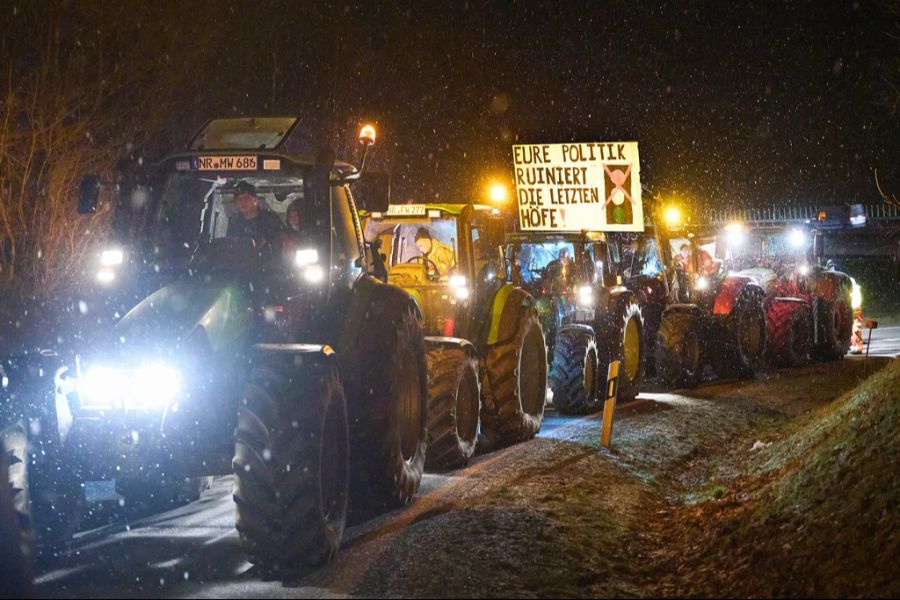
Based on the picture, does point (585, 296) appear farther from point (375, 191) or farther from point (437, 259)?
point (375, 191)

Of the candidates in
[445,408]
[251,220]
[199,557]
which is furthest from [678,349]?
[199,557]

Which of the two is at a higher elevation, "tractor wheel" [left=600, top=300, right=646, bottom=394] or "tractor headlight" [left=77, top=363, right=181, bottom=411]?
"tractor headlight" [left=77, top=363, right=181, bottom=411]

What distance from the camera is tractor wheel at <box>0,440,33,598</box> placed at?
730 cm

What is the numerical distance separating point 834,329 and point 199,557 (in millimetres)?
19071

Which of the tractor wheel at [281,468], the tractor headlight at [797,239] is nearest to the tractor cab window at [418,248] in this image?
the tractor wheel at [281,468]

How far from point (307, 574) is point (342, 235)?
2.93m

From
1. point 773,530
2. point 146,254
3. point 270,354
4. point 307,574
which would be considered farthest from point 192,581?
point 773,530

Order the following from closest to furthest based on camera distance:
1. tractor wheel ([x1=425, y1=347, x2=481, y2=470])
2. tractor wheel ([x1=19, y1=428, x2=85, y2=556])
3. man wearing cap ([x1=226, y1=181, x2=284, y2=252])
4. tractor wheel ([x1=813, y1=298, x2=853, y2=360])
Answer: tractor wheel ([x1=19, y1=428, x2=85, y2=556]), man wearing cap ([x1=226, y1=181, x2=284, y2=252]), tractor wheel ([x1=425, y1=347, x2=481, y2=470]), tractor wheel ([x1=813, y1=298, x2=853, y2=360])

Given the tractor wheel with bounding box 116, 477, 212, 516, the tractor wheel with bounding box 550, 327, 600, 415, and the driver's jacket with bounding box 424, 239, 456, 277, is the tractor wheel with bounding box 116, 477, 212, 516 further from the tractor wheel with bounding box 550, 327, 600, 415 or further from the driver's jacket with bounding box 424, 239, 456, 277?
the tractor wheel with bounding box 550, 327, 600, 415

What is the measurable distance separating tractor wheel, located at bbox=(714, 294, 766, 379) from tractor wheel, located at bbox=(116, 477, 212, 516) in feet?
40.8

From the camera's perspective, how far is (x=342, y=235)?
31.2 feet

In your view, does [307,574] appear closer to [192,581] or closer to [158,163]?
[192,581]

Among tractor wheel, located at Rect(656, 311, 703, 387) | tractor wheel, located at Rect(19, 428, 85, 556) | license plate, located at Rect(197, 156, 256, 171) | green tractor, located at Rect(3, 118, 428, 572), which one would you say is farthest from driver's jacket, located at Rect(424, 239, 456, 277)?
tractor wheel, located at Rect(656, 311, 703, 387)

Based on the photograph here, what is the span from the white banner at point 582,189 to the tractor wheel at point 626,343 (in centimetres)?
146
